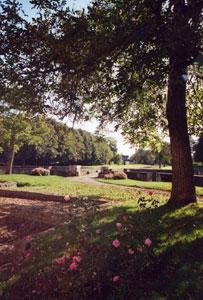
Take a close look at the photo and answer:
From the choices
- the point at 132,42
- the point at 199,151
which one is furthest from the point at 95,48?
the point at 199,151

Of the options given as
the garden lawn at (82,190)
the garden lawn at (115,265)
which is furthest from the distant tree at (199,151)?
the garden lawn at (115,265)

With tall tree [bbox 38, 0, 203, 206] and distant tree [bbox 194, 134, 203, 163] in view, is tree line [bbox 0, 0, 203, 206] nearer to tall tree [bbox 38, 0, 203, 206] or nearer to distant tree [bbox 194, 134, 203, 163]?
tall tree [bbox 38, 0, 203, 206]

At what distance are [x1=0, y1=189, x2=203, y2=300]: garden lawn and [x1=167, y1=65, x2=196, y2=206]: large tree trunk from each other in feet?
7.12

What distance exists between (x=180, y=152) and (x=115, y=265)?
5253 millimetres

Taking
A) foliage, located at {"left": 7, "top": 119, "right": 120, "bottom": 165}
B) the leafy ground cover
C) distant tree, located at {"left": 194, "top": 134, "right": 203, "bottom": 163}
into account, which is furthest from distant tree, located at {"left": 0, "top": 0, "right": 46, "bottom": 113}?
distant tree, located at {"left": 194, "top": 134, "right": 203, "bottom": 163}

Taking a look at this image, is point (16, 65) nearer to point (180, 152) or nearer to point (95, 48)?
point (95, 48)

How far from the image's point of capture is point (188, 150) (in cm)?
967

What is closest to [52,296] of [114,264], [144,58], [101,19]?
[114,264]

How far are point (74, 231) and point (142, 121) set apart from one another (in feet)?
22.3

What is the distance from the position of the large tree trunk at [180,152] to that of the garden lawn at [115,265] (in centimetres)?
217

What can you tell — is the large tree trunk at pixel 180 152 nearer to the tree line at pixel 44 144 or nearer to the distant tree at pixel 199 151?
the tree line at pixel 44 144

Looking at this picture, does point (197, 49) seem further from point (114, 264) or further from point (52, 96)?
point (114, 264)

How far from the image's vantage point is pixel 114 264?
5.27m

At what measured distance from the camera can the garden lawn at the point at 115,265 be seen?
15.3 feet
